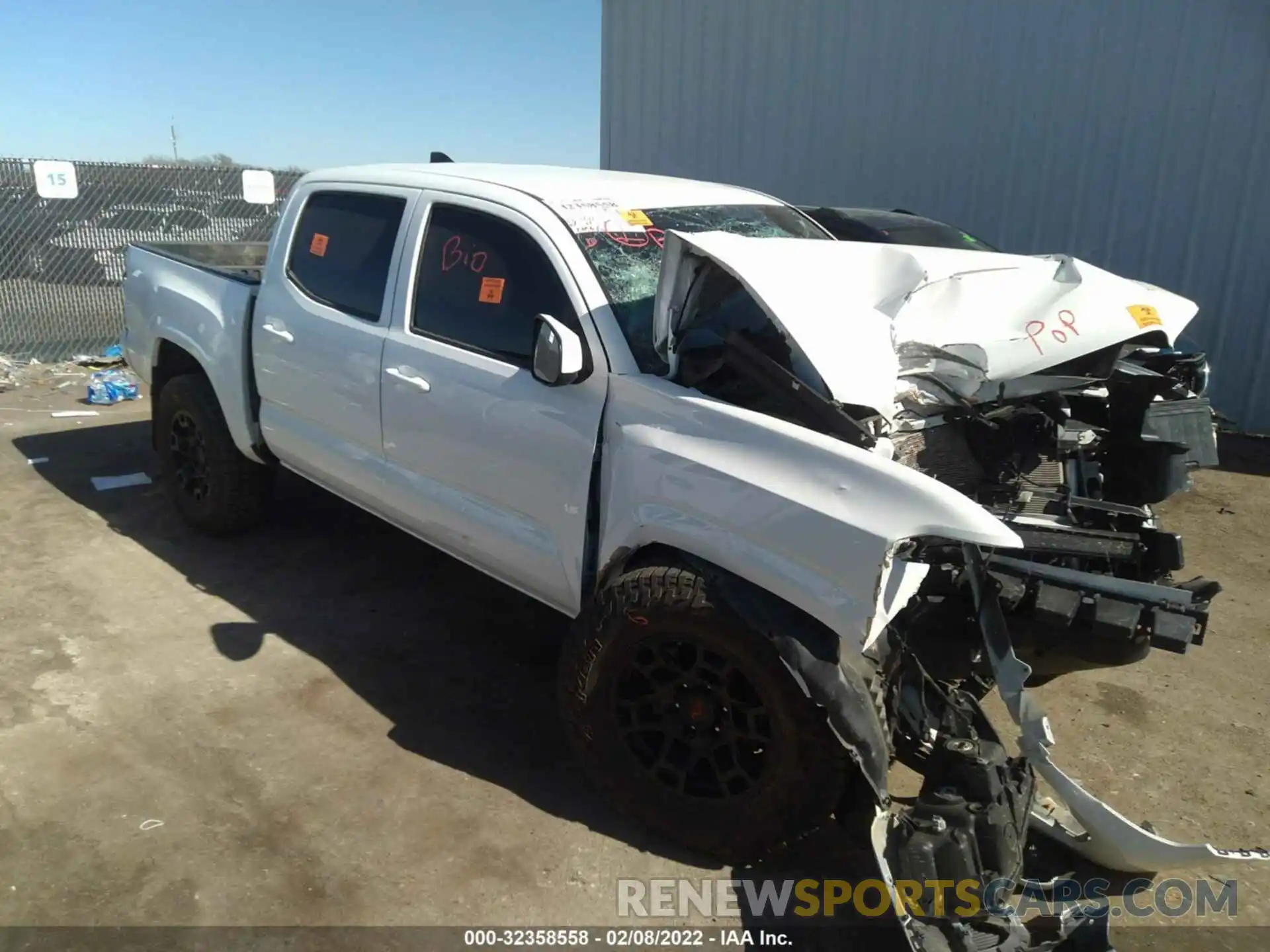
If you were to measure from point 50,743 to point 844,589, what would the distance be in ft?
9.47

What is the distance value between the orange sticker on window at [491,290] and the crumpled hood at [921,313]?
2.41ft

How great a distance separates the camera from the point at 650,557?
299cm

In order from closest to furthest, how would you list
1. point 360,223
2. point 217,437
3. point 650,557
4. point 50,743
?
point 650,557, point 50,743, point 360,223, point 217,437

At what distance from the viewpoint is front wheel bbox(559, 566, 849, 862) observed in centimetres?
268

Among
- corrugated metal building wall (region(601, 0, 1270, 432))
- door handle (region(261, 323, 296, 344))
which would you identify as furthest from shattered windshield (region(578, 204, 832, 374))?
corrugated metal building wall (region(601, 0, 1270, 432))

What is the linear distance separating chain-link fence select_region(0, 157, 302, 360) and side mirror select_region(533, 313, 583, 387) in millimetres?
9570

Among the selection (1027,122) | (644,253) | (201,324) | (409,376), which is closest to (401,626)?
(409,376)

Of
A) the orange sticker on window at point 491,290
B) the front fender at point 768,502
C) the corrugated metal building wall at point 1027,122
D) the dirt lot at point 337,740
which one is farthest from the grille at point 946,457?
the corrugated metal building wall at point 1027,122

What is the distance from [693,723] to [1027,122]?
27.4 feet

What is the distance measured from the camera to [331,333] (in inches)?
158

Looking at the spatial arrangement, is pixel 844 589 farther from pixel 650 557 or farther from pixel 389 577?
pixel 389 577

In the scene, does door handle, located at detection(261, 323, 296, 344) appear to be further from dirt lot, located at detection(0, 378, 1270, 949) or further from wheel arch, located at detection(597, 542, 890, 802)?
wheel arch, located at detection(597, 542, 890, 802)

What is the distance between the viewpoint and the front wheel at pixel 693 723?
268 centimetres

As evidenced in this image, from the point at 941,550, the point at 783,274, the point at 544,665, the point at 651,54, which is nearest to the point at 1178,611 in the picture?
the point at 941,550
